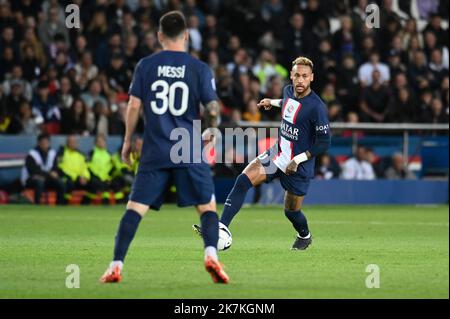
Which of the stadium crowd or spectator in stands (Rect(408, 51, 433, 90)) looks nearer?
A: the stadium crowd

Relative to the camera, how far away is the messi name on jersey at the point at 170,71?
894 cm

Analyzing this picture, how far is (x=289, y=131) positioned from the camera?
12.3 meters

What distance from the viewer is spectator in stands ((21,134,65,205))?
2008 cm

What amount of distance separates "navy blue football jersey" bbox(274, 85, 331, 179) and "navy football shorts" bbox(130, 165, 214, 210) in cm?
320

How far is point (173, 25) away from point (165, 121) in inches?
29.9

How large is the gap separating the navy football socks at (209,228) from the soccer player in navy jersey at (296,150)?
274 cm

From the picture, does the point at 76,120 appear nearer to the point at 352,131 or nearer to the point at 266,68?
the point at 266,68

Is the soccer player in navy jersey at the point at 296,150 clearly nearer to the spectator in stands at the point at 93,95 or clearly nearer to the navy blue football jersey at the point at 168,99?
the navy blue football jersey at the point at 168,99

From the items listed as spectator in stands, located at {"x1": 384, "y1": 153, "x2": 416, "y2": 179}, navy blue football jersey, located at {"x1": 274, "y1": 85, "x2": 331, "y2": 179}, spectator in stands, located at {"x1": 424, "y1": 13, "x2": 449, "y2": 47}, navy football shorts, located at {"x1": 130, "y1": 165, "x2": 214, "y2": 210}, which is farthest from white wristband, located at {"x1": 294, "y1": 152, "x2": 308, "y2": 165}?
spectator in stands, located at {"x1": 424, "y1": 13, "x2": 449, "y2": 47}

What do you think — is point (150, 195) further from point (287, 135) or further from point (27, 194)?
point (27, 194)

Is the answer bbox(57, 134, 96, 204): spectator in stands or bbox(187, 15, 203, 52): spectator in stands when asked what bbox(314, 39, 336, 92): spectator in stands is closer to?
bbox(187, 15, 203, 52): spectator in stands

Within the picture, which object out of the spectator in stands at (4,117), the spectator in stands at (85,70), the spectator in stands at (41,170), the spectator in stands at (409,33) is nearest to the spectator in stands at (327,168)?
the spectator in stands at (85,70)
